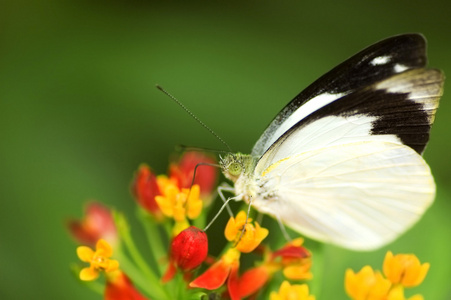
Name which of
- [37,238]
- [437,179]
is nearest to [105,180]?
[37,238]

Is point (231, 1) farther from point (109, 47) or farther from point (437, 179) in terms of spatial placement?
point (437, 179)

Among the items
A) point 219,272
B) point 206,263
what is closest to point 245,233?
point 219,272

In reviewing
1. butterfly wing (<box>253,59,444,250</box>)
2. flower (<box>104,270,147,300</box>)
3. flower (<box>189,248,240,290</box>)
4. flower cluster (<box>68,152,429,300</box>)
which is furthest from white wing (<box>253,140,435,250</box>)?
flower (<box>104,270,147,300</box>)

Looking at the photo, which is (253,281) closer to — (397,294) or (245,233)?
(245,233)

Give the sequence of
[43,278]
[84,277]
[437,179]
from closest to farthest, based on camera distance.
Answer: [84,277] → [43,278] → [437,179]

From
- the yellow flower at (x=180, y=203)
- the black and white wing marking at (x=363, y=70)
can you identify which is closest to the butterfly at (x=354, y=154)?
the black and white wing marking at (x=363, y=70)

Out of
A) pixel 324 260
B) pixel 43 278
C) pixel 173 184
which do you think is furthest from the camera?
pixel 43 278
